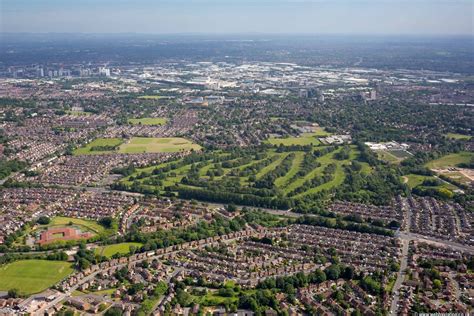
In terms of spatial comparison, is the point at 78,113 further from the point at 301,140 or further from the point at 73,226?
the point at 73,226

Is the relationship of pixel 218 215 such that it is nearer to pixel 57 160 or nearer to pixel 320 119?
pixel 57 160

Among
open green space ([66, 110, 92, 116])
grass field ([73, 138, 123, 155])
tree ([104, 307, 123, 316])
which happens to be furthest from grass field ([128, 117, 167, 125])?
tree ([104, 307, 123, 316])

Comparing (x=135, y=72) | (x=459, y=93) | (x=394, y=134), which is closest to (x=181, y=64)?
(x=135, y=72)

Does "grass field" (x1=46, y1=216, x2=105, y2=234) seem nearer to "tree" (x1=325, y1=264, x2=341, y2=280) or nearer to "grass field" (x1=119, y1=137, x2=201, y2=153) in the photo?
"tree" (x1=325, y1=264, x2=341, y2=280)

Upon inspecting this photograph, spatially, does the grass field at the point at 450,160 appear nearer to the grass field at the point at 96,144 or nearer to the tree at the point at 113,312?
the grass field at the point at 96,144

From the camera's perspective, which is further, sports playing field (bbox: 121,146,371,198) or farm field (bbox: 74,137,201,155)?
farm field (bbox: 74,137,201,155)

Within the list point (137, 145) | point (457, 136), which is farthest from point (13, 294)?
point (457, 136)

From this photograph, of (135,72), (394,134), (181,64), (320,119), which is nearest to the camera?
(394,134)
